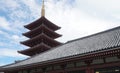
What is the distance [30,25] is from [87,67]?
26.3 m

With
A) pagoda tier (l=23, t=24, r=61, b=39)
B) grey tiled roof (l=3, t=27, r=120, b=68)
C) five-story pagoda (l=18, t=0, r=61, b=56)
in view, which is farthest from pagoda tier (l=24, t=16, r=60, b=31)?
grey tiled roof (l=3, t=27, r=120, b=68)

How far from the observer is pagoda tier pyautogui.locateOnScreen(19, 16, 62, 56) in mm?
32362

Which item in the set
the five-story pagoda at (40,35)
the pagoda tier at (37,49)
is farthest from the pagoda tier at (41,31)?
the pagoda tier at (37,49)

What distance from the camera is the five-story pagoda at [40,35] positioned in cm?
3228

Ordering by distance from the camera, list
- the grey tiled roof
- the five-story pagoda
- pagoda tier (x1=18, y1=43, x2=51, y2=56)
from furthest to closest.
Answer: the five-story pagoda < pagoda tier (x1=18, y1=43, x2=51, y2=56) < the grey tiled roof

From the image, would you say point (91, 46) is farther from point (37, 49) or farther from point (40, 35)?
point (40, 35)

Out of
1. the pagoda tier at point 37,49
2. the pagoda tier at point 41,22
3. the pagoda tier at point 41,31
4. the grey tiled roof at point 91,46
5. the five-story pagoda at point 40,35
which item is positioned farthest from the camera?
the pagoda tier at point 41,22

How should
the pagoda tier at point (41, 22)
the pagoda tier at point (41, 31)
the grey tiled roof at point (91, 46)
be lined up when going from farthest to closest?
the pagoda tier at point (41, 22) → the pagoda tier at point (41, 31) → the grey tiled roof at point (91, 46)

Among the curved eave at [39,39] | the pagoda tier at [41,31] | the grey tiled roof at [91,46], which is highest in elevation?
the pagoda tier at [41,31]

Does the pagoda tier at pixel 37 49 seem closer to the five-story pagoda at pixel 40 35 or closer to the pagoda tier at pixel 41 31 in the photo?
the five-story pagoda at pixel 40 35

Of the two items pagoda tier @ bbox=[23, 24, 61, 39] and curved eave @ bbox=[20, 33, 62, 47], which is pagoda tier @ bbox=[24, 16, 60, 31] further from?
curved eave @ bbox=[20, 33, 62, 47]

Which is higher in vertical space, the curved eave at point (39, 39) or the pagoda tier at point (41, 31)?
the pagoda tier at point (41, 31)

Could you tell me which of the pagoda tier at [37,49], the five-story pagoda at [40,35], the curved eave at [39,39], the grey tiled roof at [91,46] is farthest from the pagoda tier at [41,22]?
the grey tiled roof at [91,46]

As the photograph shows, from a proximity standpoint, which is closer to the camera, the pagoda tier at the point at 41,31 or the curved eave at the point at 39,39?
the curved eave at the point at 39,39
